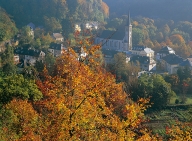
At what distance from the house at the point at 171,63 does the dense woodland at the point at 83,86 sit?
16.4 feet

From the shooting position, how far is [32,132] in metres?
8.75

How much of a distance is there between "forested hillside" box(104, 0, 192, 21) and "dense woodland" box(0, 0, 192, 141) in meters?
0.43

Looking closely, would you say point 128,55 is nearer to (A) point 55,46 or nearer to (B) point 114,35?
(B) point 114,35

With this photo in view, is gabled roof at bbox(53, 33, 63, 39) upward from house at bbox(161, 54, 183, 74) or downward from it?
upward

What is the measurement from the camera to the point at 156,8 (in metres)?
59.7

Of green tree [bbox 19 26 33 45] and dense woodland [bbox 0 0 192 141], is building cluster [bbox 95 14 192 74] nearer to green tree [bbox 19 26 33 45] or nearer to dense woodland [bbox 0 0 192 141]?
dense woodland [bbox 0 0 192 141]

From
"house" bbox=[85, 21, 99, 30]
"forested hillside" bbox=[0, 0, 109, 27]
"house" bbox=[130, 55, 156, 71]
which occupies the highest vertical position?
"forested hillside" bbox=[0, 0, 109, 27]

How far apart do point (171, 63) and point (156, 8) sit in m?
31.8

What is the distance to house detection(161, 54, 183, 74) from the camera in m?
30.0

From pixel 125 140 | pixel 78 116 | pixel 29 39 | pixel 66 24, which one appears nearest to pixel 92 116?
pixel 78 116

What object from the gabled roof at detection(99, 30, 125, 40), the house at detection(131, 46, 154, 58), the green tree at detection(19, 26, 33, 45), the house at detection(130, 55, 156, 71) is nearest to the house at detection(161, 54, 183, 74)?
the house at detection(130, 55, 156, 71)

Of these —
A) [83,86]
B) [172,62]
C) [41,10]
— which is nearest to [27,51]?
[172,62]

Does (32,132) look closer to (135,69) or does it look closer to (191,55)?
(135,69)

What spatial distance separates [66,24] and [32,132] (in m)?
33.0
